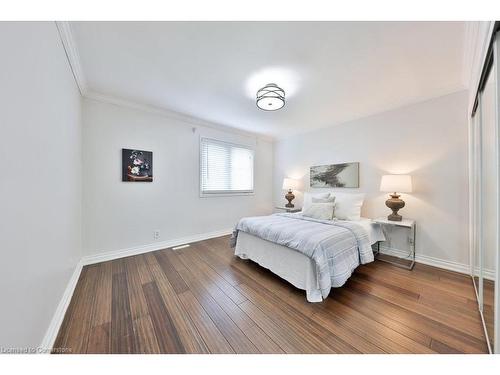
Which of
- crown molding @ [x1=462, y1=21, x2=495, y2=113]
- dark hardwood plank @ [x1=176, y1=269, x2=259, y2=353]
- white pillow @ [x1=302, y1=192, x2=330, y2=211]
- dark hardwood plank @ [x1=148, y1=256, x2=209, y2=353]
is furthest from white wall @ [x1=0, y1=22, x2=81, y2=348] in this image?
white pillow @ [x1=302, y1=192, x2=330, y2=211]

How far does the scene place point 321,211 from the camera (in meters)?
2.81

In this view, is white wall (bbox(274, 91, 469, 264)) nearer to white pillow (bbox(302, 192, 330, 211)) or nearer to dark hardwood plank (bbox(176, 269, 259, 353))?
white pillow (bbox(302, 192, 330, 211))

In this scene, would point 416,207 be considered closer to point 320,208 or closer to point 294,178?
point 320,208

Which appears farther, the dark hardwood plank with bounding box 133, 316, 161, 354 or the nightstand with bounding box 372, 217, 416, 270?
the nightstand with bounding box 372, 217, 416, 270

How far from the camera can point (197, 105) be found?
293cm

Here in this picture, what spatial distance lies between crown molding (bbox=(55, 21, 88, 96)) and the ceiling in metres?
0.05

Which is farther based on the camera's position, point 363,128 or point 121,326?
point 363,128

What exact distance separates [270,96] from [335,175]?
2196 mm

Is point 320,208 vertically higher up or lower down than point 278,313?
higher up

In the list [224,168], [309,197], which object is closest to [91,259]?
[224,168]

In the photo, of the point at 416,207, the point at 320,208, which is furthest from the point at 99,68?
the point at 416,207

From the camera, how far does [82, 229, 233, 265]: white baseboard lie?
2.55 meters

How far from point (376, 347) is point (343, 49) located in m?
2.45

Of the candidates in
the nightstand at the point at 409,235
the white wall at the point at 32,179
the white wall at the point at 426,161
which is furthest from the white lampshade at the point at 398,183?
the white wall at the point at 32,179
